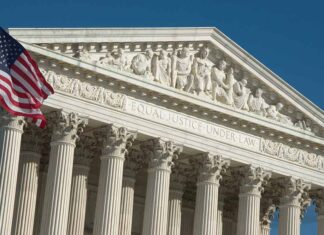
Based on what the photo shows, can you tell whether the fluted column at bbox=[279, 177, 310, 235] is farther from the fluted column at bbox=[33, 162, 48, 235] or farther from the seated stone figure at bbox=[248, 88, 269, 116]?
the fluted column at bbox=[33, 162, 48, 235]

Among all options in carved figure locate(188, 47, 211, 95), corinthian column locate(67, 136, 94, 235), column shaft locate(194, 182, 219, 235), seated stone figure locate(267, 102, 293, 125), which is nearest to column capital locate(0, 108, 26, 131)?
corinthian column locate(67, 136, 94, 235)

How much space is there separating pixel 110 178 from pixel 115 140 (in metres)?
2.08

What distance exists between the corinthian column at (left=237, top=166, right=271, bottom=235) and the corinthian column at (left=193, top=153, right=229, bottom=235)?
2411mm

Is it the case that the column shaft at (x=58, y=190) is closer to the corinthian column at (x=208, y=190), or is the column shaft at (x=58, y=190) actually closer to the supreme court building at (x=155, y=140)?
the supreme court building at (x=155, y=140)

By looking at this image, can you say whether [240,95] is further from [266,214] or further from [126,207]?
[266,214]

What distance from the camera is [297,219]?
6203 centimetres

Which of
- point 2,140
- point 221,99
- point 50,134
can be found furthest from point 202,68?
point 2,140

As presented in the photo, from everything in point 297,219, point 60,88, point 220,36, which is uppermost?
point 220,36

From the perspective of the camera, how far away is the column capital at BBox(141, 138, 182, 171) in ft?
184

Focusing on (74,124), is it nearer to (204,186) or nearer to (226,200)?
(204,186)

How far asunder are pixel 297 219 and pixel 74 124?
1723 centimetres

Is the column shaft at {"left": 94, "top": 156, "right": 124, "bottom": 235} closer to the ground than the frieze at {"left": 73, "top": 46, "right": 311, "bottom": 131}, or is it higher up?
closer to the ground

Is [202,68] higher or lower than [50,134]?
higher

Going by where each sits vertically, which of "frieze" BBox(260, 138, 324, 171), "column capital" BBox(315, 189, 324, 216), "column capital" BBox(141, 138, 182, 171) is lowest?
"column capital" BBox(315, 189, 324, 216)
